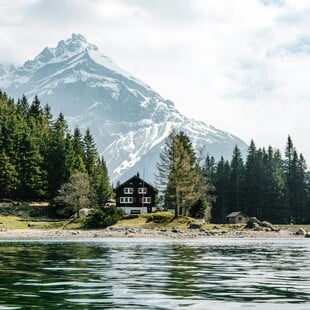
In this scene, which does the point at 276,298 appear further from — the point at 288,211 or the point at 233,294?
the point at 288,211

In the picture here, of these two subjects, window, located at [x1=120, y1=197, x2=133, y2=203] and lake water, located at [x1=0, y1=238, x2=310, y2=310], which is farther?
window, located at [x1=120, y1=197, x2=133, y2=203]

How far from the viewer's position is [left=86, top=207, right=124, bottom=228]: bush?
101 metres

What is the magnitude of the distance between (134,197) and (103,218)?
4197cm

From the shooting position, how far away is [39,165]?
427 ft

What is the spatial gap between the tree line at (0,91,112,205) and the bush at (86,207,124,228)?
13.8m

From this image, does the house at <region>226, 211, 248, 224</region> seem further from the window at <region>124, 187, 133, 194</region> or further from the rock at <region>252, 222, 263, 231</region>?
the rock at <region>252, 222, 263, 231</region>

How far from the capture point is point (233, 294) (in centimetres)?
1742

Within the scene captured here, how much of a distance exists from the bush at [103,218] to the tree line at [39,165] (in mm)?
13776

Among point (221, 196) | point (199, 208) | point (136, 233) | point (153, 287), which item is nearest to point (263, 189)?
point (221, 196)

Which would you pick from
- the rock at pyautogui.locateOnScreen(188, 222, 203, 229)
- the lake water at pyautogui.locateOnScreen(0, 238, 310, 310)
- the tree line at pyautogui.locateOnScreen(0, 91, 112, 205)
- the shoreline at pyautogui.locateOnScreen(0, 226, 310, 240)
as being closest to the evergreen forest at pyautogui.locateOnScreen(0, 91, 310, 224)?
the tree line at pyautogui.locateOnScreen(0, 91, 112, 205)

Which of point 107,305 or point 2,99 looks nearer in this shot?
point 107,305

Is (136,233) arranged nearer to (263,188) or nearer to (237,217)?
(237,217)

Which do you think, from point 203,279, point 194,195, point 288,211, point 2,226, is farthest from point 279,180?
point 203,279

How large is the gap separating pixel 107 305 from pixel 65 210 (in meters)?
104
